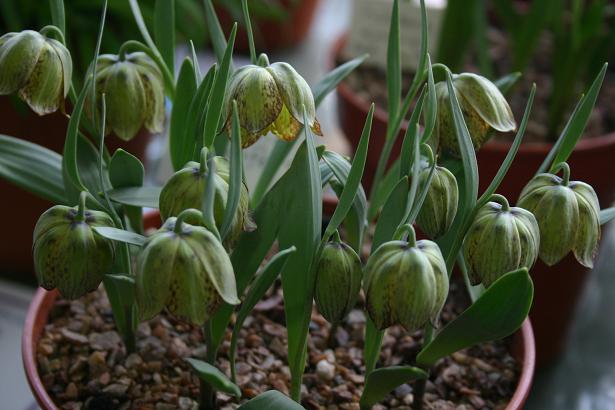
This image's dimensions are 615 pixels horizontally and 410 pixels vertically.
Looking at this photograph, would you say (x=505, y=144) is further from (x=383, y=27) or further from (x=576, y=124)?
(x=576, y=124)

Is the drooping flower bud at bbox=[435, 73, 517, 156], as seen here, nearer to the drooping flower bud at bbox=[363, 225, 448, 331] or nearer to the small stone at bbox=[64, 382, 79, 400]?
the drooping flower bud at bbox=[363, 225, 448, 331]

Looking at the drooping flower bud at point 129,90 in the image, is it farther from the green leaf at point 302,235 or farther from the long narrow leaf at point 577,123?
the long narrow leaf at point 577,123

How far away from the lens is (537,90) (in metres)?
1.38

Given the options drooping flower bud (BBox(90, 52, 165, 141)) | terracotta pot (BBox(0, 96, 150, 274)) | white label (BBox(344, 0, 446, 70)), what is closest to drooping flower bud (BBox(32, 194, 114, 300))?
drooping flower bud (BBox(90, 52, 165, 141))

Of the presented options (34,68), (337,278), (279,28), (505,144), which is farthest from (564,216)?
(279,28)

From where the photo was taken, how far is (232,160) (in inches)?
21.4

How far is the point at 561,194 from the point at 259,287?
0.69 feet

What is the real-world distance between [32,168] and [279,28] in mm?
1008

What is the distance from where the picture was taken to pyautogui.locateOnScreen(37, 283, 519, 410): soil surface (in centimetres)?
76

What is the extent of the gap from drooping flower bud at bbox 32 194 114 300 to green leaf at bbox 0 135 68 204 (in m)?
0.12

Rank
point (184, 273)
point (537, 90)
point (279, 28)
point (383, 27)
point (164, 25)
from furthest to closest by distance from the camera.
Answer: point (279, 28), point (537, 90), point (383, 27), point (164, 25), point (184, 273)

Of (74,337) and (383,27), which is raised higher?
(383,27)

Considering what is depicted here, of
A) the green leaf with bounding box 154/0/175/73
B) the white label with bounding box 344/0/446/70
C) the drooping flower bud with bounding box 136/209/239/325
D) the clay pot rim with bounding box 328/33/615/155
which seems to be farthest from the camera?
Result: the white label with bounding box 344/0/446/70

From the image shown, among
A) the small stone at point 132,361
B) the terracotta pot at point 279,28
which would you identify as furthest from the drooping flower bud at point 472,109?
the terracotta pot at point 279,28
